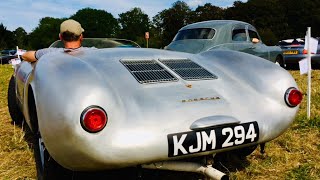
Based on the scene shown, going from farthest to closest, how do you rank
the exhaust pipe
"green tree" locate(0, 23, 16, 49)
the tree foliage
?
"green tree" locate(0, 23, 16, 49) → the tree foliage → the exhaust pipe

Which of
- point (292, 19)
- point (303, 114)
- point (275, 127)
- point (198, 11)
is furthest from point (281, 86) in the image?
point (198, 11)

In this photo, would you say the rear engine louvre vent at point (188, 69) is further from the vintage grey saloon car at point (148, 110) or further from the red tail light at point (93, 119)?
the red tail light at point (93, 119)

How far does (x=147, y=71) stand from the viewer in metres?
2.82

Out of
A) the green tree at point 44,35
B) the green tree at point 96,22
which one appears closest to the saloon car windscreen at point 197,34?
the green tree at point 96,22

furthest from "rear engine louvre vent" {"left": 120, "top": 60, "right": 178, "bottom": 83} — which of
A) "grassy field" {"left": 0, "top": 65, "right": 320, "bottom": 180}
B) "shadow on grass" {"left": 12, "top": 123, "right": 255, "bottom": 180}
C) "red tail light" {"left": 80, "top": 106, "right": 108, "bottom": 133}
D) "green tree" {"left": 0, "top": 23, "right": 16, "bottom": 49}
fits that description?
"green tree" {"left": 0, "top": 23, "right": 16, "bottom": 49}

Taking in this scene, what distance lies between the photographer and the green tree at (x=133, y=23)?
84375mm

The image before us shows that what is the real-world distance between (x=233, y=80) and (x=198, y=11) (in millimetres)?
68630

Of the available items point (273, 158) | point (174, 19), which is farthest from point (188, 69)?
point (174, 19)

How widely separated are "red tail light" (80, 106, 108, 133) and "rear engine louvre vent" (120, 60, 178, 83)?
1.68ft

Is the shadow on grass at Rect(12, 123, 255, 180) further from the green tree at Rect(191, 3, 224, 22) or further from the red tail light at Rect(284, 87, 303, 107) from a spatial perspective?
the green tree at Rect(191, 3, 224, 22)

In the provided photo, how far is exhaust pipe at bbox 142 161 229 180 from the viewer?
240cm

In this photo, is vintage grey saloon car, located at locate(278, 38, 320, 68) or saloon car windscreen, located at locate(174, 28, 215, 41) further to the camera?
vintage grey saloon car, located at locate(278, 38, 320, 68)

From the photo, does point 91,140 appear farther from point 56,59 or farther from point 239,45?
point 239,45

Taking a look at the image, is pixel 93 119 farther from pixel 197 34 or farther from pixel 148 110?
pixel 197 34
